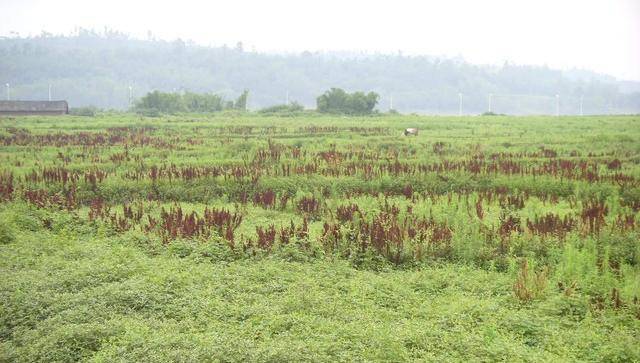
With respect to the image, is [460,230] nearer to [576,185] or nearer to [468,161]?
[576,185]

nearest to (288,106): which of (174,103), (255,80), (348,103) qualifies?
(348,103)

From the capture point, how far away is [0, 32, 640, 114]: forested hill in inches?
5851

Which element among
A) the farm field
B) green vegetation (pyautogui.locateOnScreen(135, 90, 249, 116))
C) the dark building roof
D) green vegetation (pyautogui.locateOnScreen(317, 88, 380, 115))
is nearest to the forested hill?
green vegetation (pyautogui.locateOnScreen(135, 90, 249, 116))

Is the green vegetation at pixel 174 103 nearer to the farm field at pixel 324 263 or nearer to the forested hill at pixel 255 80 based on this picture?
the farm field at pixel 324 263

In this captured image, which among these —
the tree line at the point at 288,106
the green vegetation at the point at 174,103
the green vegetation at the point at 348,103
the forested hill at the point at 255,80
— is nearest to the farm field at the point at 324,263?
the green vegetation at the point at 348,103

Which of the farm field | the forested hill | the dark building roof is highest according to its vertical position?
the forested hill

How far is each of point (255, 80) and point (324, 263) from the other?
537 ft

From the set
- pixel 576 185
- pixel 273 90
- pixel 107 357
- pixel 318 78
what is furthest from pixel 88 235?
pixel 318 78

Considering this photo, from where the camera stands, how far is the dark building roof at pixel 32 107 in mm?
61031

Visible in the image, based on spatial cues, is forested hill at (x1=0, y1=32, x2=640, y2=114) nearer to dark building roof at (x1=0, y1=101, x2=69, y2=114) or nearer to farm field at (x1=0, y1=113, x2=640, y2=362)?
dark building roof at (x1=0, y1=101, x2=69, y2=114)

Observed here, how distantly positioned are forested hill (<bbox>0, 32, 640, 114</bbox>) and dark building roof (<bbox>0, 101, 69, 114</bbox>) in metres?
79.5

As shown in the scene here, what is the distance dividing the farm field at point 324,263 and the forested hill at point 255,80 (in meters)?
131

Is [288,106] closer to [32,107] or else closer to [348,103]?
[348,103]

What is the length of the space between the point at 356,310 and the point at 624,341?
3.57 m
